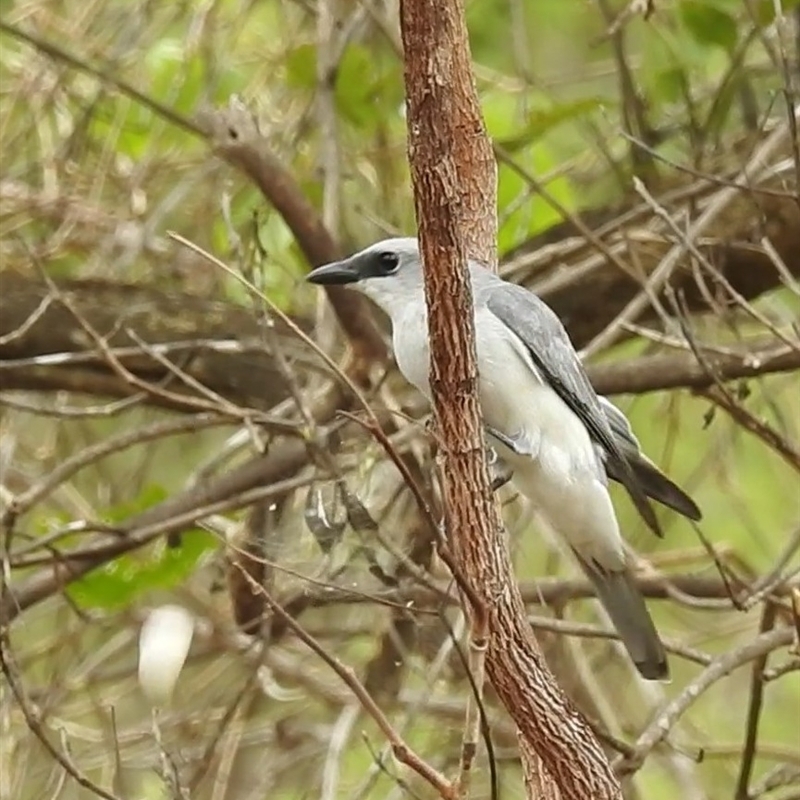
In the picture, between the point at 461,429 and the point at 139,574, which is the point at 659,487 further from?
the point at 139,574

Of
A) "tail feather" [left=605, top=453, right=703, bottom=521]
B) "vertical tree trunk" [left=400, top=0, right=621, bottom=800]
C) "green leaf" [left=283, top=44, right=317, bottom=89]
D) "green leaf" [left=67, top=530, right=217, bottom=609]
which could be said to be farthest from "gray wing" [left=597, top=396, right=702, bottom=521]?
"green leaf" [left=283, top=44, right=317, bottom=89]

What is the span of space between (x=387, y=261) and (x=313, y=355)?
1.91 feet

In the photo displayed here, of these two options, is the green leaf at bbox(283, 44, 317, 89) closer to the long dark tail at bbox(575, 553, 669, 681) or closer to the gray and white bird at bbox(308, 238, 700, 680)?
the gray and white bird at bbox(308, 238, 700, 680)

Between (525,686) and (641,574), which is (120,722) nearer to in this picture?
(641,574)

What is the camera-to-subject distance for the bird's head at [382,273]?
6.75 feet

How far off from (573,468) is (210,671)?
55.9 inches

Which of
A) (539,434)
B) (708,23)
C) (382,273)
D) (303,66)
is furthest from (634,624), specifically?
(303,66)

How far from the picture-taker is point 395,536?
2359 mm

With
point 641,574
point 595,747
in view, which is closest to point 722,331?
point 641,574

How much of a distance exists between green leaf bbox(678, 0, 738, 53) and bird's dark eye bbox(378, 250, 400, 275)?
0.94 metres

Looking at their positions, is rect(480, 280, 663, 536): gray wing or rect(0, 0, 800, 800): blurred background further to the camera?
rect(0, 0, 800, 800): blurred background

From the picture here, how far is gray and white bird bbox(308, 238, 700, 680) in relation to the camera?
2008 mm

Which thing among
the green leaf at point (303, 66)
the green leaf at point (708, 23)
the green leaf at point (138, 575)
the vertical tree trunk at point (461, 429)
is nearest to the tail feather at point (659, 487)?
the vertical tree trunk at point (461, 429)

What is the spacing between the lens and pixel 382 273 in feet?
6.93
